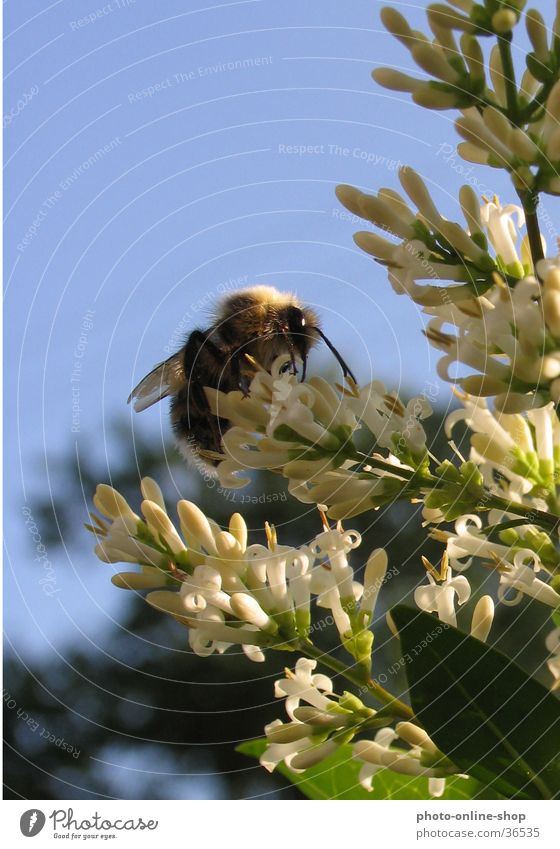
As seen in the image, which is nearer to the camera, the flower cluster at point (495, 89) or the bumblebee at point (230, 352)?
the flower cluster at point (495, 89)

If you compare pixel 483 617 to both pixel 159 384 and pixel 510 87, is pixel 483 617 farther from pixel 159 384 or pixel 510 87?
pixel 159 384

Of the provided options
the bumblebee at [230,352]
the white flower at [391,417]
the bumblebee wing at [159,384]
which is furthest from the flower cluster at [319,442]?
the bumblebee wing at [159,384]

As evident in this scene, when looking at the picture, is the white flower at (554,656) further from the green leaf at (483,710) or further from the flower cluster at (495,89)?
the flower cluster at (495,89)

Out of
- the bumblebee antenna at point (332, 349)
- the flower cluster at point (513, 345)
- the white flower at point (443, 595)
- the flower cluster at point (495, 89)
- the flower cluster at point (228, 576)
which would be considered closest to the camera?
the flower cluster at point (513, 345)

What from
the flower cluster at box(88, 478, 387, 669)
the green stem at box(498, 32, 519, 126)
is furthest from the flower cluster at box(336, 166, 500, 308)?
the flower cluster at box(88, 478, 387, 669)

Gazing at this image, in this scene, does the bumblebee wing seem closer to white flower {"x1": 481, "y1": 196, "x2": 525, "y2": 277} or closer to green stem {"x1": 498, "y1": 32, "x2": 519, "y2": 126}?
white flower {"x1": 481, "y1": 196, "x2": 525, "y2": 277}

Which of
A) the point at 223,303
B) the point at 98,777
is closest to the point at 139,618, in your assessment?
the point at 98,777

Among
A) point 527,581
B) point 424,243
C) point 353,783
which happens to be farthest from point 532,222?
point 353,783
